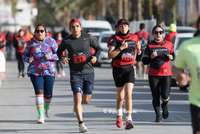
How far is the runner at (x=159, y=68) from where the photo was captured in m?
8.66

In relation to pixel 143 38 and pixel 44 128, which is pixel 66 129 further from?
pixel 143 38

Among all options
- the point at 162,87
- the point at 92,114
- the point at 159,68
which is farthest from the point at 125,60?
the point at 92,114

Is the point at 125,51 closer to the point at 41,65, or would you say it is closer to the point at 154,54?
the point at 154,54

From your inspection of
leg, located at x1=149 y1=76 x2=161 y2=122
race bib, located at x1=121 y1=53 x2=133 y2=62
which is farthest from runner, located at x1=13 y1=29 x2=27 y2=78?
race bib, located at x1=121 y1=53 x2=133 y2=62

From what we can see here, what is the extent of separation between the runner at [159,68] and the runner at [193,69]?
374 cm

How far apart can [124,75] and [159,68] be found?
948mm

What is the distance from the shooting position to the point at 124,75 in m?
8.02

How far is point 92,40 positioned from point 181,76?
11.5ft

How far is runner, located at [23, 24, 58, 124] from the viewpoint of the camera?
857 centimetres

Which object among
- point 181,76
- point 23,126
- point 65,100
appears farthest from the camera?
point 65,100

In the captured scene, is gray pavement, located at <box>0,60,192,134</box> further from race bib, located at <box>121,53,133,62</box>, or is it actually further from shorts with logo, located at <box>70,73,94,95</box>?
race bib, located at <box>121,53,133,62</box>

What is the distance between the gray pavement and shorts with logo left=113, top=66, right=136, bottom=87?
802 millimetres

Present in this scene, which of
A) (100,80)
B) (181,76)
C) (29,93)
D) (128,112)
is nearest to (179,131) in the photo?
(128,112)

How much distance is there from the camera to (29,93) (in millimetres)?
13781
